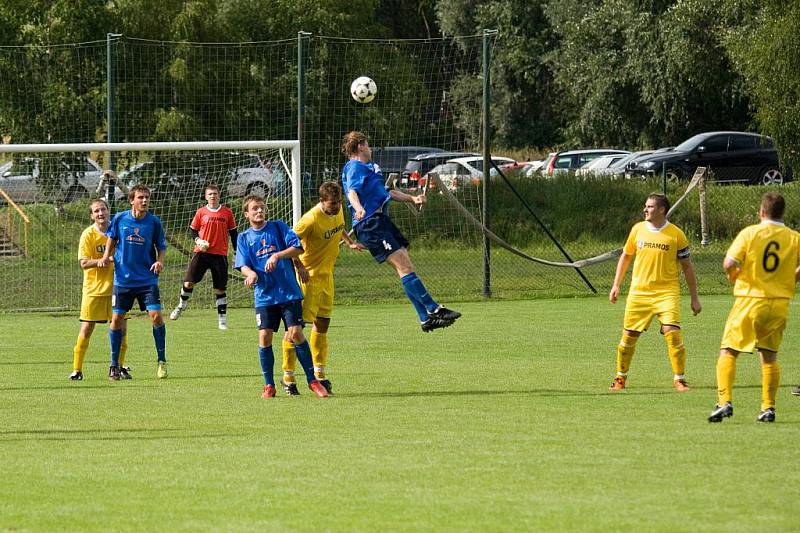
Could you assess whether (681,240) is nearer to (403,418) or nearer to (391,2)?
(403,418)

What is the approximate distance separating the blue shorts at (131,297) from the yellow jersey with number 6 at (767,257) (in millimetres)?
6129

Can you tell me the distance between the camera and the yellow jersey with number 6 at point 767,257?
9.52 meters

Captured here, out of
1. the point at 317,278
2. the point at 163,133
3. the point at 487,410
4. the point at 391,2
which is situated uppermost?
the point at 391,2

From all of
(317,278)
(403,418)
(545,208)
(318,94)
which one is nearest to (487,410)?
(403,418)

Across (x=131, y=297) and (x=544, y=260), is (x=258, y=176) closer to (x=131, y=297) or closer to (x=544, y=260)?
Result: (x=544, y=260)

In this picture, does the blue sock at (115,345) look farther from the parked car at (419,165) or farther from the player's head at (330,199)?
the parked car at (419,165)

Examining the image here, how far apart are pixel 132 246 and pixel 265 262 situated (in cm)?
249

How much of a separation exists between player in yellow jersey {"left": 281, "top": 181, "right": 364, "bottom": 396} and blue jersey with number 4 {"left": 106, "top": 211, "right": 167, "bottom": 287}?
7.16ft

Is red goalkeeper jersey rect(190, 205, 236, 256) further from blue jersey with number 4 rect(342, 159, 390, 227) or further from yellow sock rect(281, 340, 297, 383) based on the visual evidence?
yellow sock rect(281, 340, 297, 383)

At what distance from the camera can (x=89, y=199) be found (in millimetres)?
23969

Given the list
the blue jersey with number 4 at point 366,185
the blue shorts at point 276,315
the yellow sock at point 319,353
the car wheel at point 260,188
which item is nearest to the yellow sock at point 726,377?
the blue shorts at point 276,315

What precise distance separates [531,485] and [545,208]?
25.3 m

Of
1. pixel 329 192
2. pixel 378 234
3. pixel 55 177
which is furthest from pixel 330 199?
pixel 55 177

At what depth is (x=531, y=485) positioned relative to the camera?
23.7ft
